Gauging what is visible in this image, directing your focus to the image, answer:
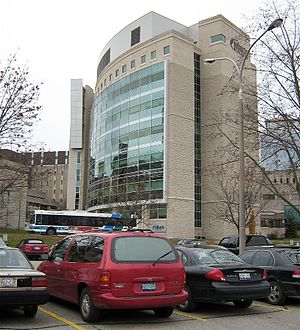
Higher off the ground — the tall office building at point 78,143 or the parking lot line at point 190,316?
the tall office building at point 78,143

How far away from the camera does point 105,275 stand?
7.52m

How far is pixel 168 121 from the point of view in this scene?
64.1 metres

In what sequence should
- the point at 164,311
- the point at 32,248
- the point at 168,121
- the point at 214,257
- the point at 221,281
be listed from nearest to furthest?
the point at 164,311 < the point at 221,281 < the point at 214,257 < the point at 32,248 < the point at 168,121

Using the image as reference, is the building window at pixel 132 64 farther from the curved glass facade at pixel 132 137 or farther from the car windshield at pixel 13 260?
the car windshield at pixel 13 260

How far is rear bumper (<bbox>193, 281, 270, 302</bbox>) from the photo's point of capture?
28.4 ft

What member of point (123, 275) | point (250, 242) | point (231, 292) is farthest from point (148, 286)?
point (250, 242)

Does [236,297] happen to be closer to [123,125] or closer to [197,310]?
[197,310]

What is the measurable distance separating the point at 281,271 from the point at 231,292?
232 cm

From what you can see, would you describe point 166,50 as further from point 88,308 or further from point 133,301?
point 133,301

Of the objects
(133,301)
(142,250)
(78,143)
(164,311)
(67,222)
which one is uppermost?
(78,143)

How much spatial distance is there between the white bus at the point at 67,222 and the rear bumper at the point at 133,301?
40.9 meters

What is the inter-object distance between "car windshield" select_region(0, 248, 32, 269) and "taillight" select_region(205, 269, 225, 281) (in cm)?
343

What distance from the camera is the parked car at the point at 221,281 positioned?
8.73 m

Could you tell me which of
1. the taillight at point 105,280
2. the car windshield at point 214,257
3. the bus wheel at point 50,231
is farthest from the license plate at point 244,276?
the bus wheel at point 50,231
